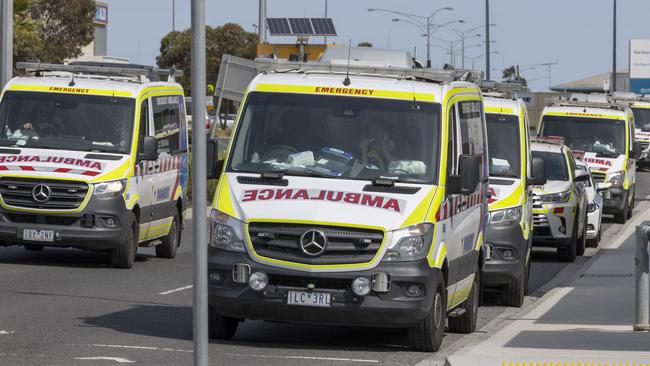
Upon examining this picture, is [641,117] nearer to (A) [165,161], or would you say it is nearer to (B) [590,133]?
(B) [590,133]

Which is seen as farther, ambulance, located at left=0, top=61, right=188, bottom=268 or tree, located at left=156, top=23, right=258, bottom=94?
tree, located at left=156, top=23, right=258, bottom=94

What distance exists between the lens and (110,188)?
60.6 feet

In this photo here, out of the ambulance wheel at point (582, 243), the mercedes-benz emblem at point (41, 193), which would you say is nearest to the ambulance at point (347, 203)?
the mercedes-benz emblem at point (41, 193)

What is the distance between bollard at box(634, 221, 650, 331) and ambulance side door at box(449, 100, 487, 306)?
1.49 meters

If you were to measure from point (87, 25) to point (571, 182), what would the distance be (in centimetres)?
4883

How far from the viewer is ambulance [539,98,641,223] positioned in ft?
101

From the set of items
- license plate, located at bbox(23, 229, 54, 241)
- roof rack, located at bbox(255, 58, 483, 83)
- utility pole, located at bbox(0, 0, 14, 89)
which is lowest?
license plate, located at bbox(23, 229, 54, 241)

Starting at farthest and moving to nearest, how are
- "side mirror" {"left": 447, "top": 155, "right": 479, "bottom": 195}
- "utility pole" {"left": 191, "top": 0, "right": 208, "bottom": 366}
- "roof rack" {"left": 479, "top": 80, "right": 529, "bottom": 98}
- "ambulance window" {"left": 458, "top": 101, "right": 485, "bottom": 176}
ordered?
"roof rack" {"left": 479, "top": 80, "right": 529, "bottom": 98} < "ambulance window" {"left": 458, "top": 101, "right": 485, "bottom": 176} < "side mirror" {"left": 447, "top": 155, "right": 479, "bottom": 195} < "utility pole" {"left": 191, "top": 0, "right": 208, "bottom": 366}

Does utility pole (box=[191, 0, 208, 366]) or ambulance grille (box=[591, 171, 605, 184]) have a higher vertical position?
utility pole (box=[191, 0, 208, 366])

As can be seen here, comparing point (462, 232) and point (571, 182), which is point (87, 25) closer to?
point (571, 182)

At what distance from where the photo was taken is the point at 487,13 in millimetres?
54531

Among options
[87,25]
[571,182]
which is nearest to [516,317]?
[571,182]

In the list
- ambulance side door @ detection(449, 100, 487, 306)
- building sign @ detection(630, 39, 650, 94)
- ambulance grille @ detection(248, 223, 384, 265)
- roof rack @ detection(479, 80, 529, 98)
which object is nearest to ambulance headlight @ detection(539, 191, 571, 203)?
roof rack @ detection(479, 80, 529, 98)

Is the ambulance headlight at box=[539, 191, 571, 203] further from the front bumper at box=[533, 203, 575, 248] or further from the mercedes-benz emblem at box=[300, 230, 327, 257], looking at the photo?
the mercedes-benz emblem at box=[300, 230, 327, 257]
